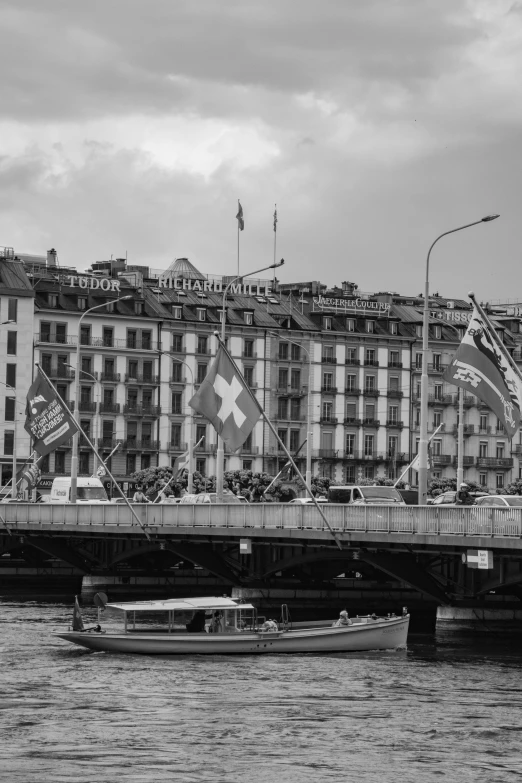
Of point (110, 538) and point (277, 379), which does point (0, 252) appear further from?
point (110, 538)

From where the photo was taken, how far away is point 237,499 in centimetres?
10362

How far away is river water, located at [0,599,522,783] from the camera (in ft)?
138

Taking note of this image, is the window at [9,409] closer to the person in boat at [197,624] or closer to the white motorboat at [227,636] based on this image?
the white motorboat at [227,636]

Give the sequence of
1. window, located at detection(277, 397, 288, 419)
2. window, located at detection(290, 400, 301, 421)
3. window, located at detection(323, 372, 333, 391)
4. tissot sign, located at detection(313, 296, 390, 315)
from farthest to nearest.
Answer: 1. tissot sign, located at detection(313, 296, 390, 315)
2. window, located at detection(323, 372, 333, 391)
3. window, located at detection(290, 400, 301, 421)
4. window, located at detection(277, 397, 288, 419)

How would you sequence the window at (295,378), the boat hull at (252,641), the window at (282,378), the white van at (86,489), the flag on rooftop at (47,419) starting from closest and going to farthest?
the boat hull at (252,641)
the flag on rooftop at (47,419)
the white van at (86,489)
the window at (282,378)
the window at (295,378)

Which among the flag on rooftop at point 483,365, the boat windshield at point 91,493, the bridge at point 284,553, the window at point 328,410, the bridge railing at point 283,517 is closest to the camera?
the flag on rooftop at point 483,365

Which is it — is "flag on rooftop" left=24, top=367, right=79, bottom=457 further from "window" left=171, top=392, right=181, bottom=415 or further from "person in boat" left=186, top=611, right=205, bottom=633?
"window" left=171, top=392, right=181, bottom=415

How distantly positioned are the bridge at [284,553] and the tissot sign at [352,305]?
237 ft

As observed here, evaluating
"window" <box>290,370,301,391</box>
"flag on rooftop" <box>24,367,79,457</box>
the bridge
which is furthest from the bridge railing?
"window" <box>290,370,301,391</box>

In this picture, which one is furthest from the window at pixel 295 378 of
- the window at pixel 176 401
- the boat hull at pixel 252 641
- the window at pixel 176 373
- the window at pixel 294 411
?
the boat hull at pixel 252 641

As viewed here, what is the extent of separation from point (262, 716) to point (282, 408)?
130658 mm

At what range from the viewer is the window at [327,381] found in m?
183

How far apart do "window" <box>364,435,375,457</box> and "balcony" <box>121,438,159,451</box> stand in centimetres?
2329

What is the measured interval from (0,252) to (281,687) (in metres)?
127
